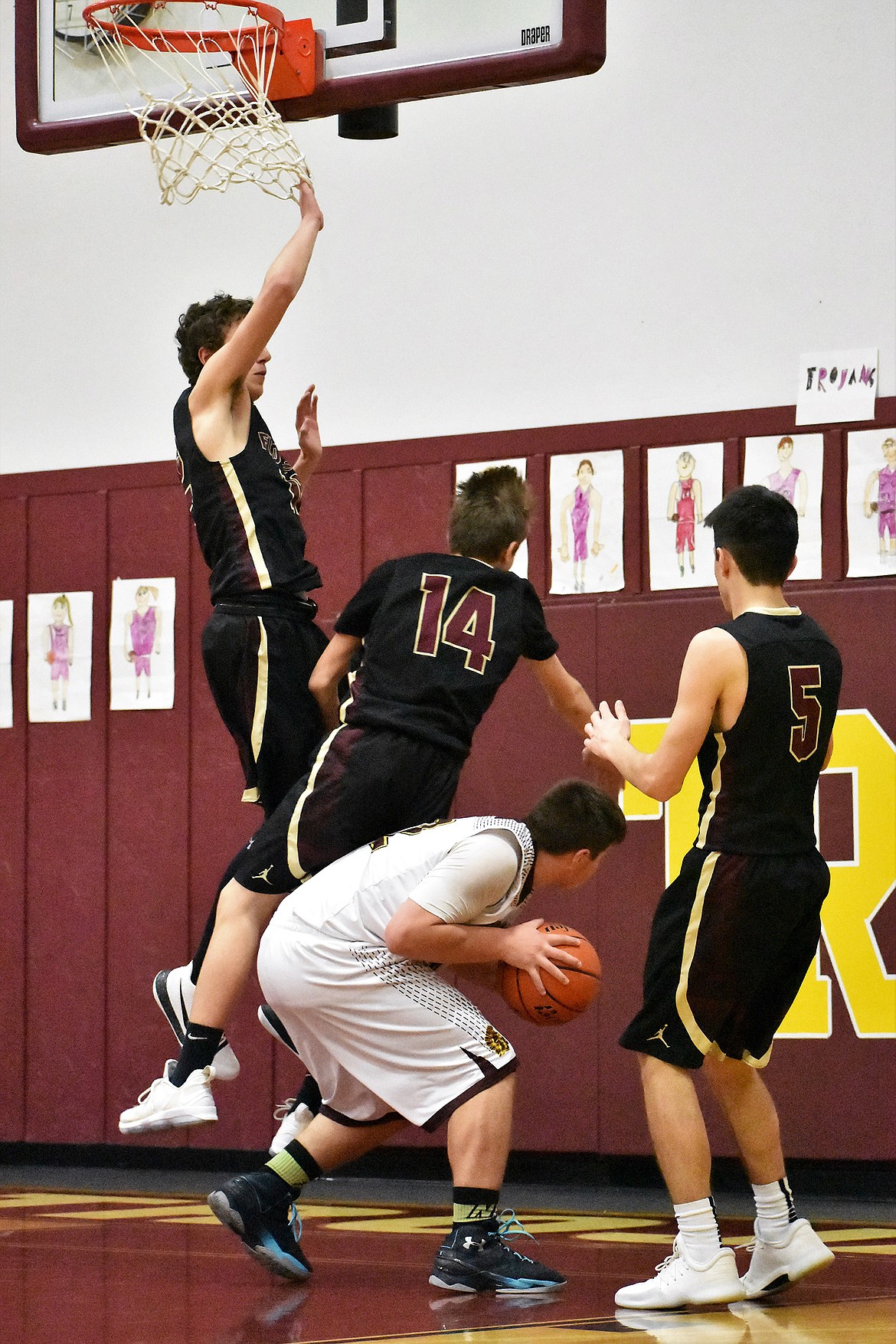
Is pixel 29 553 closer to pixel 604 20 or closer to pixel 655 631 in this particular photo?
pixel 655 631

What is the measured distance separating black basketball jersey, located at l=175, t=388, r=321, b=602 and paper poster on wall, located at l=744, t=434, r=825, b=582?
1.96 meters

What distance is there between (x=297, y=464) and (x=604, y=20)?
1.51 metres

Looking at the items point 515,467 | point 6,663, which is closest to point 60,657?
point 6,663

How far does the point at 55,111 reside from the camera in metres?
4.96

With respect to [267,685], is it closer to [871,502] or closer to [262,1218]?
[262,1218]

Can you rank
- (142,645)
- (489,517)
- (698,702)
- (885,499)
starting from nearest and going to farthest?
(698,702) → (489,517) → (885,499) → (142,645)

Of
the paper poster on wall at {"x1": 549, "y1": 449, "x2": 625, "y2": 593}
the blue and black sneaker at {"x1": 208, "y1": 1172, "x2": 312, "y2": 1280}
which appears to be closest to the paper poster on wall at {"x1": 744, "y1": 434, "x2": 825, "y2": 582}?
the paper poster on wall at {"x1": 549, "y1": 449, "x2": 625, "y2": 593}

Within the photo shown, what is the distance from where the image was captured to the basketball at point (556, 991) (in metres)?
3.79

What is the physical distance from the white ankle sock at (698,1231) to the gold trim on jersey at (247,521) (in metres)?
1.90

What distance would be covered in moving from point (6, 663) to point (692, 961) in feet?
13.7

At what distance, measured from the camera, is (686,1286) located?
3496mm

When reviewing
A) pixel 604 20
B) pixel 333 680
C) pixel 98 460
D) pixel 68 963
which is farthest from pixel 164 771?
pixel 604 20

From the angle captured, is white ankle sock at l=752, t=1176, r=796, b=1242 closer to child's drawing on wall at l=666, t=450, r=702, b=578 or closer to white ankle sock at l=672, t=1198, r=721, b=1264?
white ankle sock at l=672, t=1198, r=721, b=1264

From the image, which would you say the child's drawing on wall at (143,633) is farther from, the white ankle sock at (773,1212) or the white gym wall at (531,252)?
the white ankle sock at (773,1212)
